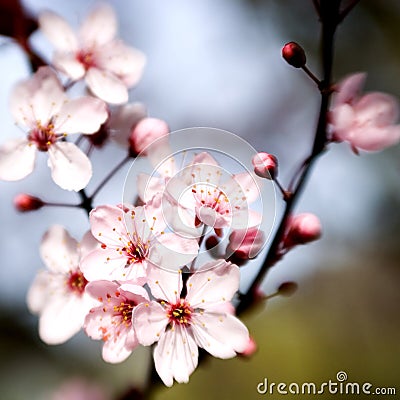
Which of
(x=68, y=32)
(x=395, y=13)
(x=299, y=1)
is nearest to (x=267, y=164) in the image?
(x=68, y=32)

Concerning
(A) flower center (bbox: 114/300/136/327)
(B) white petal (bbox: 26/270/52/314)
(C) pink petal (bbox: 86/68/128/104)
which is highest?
(C) pink petal (bbox: 86/68/128/104)

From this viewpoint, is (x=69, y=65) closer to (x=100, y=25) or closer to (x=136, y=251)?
(x=100, y=25)

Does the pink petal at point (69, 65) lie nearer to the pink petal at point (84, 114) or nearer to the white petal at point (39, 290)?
the pink petal at point (84, 114)

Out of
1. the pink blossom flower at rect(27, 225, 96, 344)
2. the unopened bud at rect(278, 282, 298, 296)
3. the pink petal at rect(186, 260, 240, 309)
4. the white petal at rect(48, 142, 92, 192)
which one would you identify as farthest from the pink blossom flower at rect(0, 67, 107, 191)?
the unopened bud at rect(278, 282, 298, 296)

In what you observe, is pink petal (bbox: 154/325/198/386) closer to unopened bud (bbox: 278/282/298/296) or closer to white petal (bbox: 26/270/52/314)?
unopened bud (bbox: 278/282/298/296)

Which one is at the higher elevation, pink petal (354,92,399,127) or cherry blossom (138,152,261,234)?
pink petal (354,92,399,127)

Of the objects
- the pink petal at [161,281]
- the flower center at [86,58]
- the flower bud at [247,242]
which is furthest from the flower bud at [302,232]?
the flower center at [86,58]
